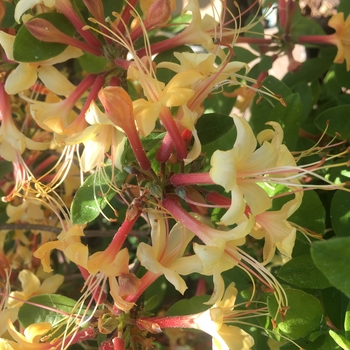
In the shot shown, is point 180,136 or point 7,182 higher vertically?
point 180,136

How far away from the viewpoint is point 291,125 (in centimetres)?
81

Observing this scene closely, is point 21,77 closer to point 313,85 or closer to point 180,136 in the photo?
point 180,136

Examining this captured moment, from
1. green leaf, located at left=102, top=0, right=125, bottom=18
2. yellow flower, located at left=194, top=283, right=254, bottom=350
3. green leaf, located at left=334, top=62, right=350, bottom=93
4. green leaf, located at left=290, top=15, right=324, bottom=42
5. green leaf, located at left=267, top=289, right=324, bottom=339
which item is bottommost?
yellow flower, located at left=194, top=283, right=254, bottom=350

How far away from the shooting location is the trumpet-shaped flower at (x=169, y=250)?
0.66 meters

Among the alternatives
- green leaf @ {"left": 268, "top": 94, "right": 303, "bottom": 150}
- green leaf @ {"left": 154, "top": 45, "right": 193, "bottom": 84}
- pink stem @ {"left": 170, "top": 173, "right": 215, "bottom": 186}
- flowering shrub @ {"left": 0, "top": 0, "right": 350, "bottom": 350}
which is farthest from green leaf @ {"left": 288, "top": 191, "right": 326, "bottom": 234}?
green leaf @ {"left": 154, "top": 45, "right": 193, "bottom": 84}

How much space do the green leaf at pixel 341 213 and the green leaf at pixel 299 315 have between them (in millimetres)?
134

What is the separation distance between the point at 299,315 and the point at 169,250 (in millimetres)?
201

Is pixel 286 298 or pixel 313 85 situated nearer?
pixel 286 298

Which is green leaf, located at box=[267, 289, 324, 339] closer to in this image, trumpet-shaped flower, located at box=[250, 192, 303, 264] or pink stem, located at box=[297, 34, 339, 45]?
trumpet-shaped flower, located at box=[250, 192, 303, 264]

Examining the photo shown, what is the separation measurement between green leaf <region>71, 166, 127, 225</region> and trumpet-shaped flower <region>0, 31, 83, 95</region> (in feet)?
0.57

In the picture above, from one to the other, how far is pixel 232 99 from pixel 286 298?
622mm

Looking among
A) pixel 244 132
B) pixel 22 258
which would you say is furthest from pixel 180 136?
pixel 22 258

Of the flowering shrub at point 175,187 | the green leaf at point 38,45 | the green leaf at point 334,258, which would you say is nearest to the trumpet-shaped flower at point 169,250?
the flowering shrub at point 175,187

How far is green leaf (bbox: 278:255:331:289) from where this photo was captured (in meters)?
0.69
